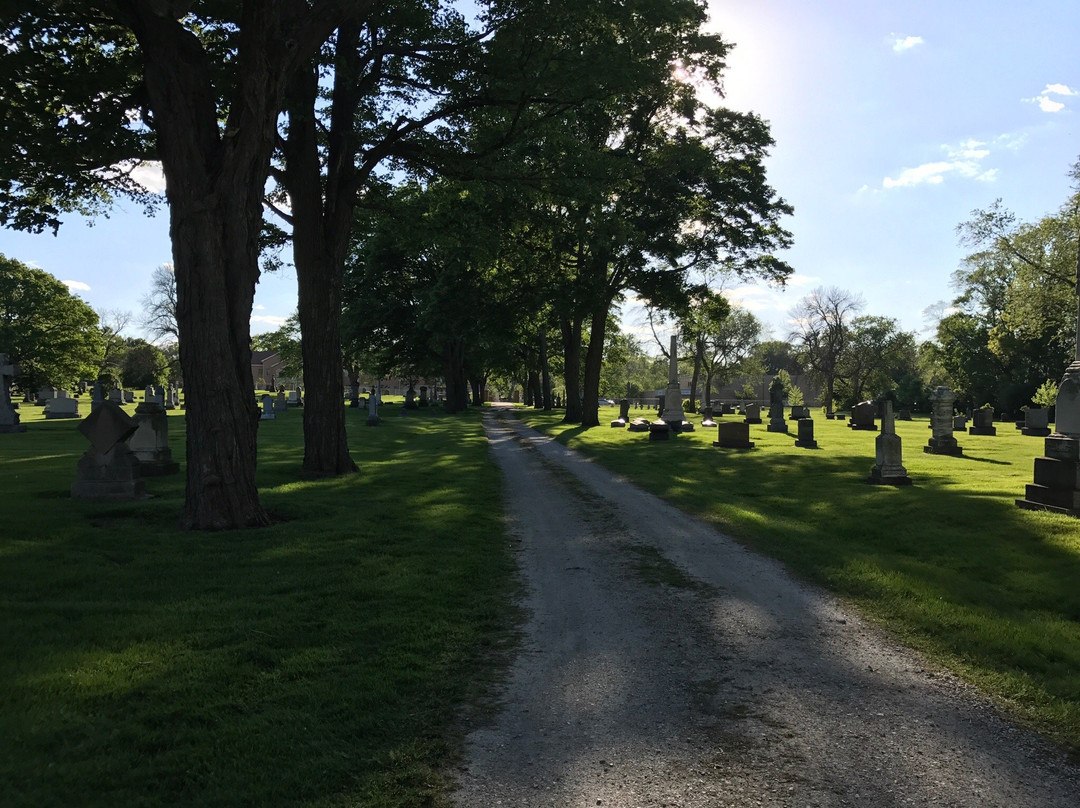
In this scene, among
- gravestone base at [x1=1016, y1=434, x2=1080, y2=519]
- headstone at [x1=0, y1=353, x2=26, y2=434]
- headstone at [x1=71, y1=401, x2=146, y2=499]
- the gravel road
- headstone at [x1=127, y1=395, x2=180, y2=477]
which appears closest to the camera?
the gravel road

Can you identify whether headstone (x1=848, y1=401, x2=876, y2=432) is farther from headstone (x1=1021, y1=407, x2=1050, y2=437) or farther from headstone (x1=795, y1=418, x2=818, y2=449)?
headstone (x1=795, y1=418, x2=818, y2=449)

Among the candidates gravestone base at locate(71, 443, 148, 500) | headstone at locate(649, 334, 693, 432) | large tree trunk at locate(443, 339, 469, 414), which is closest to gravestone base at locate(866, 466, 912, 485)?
gravestone base at locate(71, 443, 148, 500)

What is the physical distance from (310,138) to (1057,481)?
13.7 metres

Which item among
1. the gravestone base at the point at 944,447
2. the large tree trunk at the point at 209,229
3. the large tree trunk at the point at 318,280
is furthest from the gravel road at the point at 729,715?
the gravestone base at the point at 944,447

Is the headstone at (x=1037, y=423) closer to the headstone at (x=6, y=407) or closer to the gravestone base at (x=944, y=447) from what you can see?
the gravestone base at (x=944, y=447)

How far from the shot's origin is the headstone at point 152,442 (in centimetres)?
1329

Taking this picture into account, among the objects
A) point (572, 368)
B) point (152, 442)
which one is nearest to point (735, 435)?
point (572, 368)

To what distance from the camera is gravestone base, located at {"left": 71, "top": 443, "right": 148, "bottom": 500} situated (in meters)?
10.4

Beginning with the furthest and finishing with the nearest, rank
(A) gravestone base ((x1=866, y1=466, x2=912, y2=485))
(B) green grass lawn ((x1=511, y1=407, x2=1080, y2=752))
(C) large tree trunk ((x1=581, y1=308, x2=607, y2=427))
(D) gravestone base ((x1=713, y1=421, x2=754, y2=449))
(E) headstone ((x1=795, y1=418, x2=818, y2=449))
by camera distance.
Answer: (C) large tree trunk ((x1=581, y1=308, x2=607, y2=427)), (E) headstone ((x1=795, y1=418, x2=818, y2=449)), (D) gravestone base ((x1=713, y1=421, x2=754, y2=449)), (A) gravestone base ((x1=866, y1=466, x2=912, y2=485)), (B) green grass lawn ((x1=511, y1=407, x2=1080, y2=752))

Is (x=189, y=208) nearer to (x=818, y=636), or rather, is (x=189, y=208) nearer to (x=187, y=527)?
(x=187, y=527)

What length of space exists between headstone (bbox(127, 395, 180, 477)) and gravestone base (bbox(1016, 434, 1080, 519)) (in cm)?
1494

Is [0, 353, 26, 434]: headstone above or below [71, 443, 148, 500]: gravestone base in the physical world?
above

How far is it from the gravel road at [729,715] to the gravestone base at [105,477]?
23.7 ft

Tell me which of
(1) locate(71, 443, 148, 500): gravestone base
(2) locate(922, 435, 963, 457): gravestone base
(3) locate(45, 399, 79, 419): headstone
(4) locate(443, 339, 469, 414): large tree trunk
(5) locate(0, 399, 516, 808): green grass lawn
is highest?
(4) locate(443, 339, 469, 414): large tree trunk
